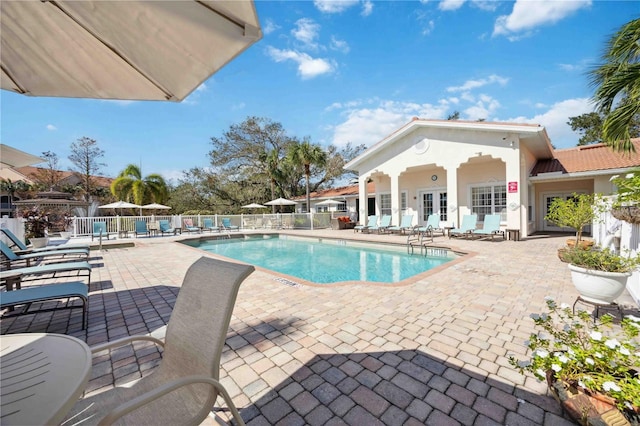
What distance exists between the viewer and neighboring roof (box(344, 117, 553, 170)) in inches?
416

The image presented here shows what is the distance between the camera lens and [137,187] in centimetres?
2189

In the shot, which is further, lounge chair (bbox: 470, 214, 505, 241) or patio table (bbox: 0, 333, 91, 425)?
lounge chair (bbox: 470, 214, 505, 241)

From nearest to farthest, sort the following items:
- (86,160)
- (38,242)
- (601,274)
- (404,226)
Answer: (601,274) < (38,242) < (404,226) < (86,160)

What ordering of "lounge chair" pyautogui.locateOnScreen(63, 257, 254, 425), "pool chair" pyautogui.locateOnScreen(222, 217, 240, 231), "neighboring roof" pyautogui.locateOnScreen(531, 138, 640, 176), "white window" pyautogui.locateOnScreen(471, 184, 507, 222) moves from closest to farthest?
"lounge chair" pyautogui.locateOnScreen(63, 257, 254, 425)
"neighboring roof" pyautogui.locateOnScreen(531, 138, 640, 176)
"white window" pyautogui.locateOnScreen(471, 184, 507, 222)
"pool chair" pyautogui.locateOnScreen(222, 217, 240, 231)

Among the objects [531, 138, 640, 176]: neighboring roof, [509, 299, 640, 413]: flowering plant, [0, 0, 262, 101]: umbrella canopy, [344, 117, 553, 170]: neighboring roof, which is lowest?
[509, 299, 640, 413]: flowering plant

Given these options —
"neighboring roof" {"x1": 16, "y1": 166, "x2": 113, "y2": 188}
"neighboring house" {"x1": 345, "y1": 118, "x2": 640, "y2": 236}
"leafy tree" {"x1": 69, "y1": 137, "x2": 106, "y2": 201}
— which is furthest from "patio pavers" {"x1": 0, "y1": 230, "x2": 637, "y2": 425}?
"leafy tree" {"x1": 69, "y1": 137, "x2": 106, "y2": 201}

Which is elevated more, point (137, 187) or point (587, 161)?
point (137, 187)

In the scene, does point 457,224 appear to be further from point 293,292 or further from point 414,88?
point 293,292

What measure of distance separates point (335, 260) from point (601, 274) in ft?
23.8

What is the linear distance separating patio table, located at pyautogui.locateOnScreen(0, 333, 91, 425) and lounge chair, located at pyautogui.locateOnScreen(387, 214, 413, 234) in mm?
13927

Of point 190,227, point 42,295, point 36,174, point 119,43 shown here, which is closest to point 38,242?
point 42,295

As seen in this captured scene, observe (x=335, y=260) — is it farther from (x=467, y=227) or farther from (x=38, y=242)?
(x=38, y=242)

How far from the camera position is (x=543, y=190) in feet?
46.0

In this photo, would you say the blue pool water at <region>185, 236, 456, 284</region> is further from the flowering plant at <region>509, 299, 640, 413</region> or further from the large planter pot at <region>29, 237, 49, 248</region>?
the large planter pot at <region>29, 237, 49, 248</region>
